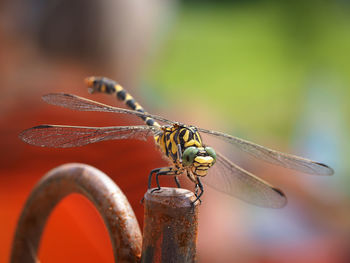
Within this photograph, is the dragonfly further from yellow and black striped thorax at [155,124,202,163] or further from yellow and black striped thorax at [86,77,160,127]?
yellow and black striped thorax at [86,77,160,127]

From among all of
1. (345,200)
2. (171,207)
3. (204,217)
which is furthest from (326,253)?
(171,207)

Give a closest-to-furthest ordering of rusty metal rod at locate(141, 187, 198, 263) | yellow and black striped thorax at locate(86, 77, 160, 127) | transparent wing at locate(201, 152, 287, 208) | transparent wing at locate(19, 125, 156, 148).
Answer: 1. rusty metal rod at locate(141, 187, 198, 263)
2. transparent wing at locate(19, 125, 156, 148)
3. transparent wing at locate(201, 152, 287, 208)
4. yellow and black striped thorax at locate(86, 77, 160, 127)

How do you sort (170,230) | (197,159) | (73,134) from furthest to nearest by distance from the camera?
(73,134) → (197,159) → (170,230)

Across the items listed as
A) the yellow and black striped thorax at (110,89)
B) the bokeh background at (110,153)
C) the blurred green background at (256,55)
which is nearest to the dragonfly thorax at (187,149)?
the bokeh background at (110,153)

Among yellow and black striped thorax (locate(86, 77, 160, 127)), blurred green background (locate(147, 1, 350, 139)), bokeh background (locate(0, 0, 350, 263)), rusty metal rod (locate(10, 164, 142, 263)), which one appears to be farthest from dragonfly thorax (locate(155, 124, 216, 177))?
blurred green background (locate(147, 1, 350, 139))

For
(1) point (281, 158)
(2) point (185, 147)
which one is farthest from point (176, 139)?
(1) point (281, 158)

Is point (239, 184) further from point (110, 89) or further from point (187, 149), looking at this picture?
point (110, 89)

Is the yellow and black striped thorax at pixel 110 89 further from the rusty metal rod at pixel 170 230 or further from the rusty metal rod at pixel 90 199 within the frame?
the rusty metal rod at pixel 170 230

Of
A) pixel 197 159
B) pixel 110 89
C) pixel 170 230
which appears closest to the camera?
pixel 170 230
